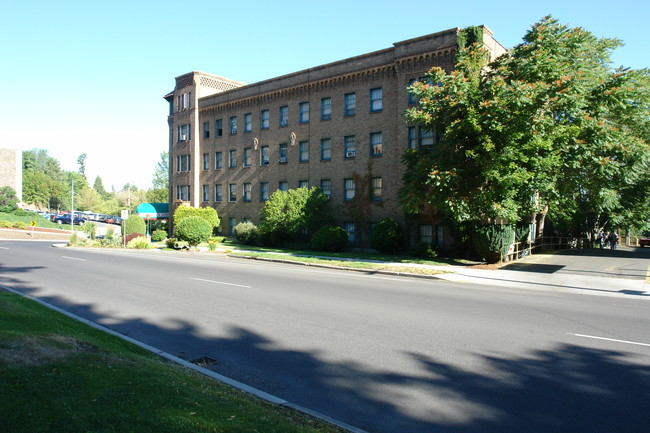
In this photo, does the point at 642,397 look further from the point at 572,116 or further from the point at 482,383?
the point at 572,116

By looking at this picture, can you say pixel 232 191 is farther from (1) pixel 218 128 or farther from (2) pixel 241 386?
(2) pixel 241 386

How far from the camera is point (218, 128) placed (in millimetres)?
43406

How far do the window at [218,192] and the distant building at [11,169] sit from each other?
62.7 meters

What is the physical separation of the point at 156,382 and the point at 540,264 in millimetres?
21798

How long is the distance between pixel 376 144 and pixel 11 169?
84469 millimetres

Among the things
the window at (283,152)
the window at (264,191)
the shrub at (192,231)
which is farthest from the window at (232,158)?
the shrub at (192,231)

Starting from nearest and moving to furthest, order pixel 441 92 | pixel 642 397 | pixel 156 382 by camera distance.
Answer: pixel 156 382
pixel 642 397
pixel 441 92

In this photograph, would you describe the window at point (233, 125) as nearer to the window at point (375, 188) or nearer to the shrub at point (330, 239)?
the shrub at point (330, 239)

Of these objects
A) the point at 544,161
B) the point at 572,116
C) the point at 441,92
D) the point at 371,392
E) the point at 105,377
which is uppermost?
the point at 441,92

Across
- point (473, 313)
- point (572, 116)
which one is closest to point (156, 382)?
point (473, 313)

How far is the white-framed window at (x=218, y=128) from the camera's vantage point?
1699 inches

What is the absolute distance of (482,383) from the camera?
19.4 feet

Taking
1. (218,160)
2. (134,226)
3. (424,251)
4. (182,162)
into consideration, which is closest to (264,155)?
(218,160)

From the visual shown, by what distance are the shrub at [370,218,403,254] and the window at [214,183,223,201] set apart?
64.2 feet
